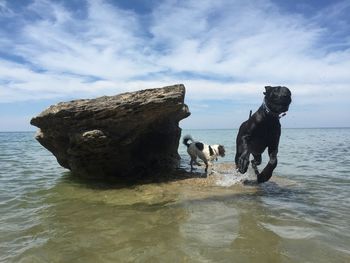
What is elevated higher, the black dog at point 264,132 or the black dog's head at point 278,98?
the black dog's head at point 278,98

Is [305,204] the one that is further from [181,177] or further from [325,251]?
[181,177]

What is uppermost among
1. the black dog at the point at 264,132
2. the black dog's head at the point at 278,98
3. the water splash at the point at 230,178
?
the black dog's head at the point at 278,98

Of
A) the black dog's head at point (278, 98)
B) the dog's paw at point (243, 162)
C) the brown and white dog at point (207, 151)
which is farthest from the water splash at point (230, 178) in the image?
the black dog's head at point (278, 98)

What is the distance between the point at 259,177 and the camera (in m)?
8.47

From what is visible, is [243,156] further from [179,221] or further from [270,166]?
[179,221]

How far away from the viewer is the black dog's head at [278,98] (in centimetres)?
758

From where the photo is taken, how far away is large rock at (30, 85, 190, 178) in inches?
348

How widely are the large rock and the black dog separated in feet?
5.81

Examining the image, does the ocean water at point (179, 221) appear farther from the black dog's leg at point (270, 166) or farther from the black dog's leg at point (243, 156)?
the black dog's leg at point (243, 156)

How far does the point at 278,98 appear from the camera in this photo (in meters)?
7.63

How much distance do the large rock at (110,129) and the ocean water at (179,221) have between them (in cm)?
77

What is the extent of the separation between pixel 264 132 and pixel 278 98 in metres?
1.00

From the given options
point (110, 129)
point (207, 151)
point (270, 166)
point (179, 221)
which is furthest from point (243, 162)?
point (110, 129)

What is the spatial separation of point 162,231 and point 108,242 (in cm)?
84
